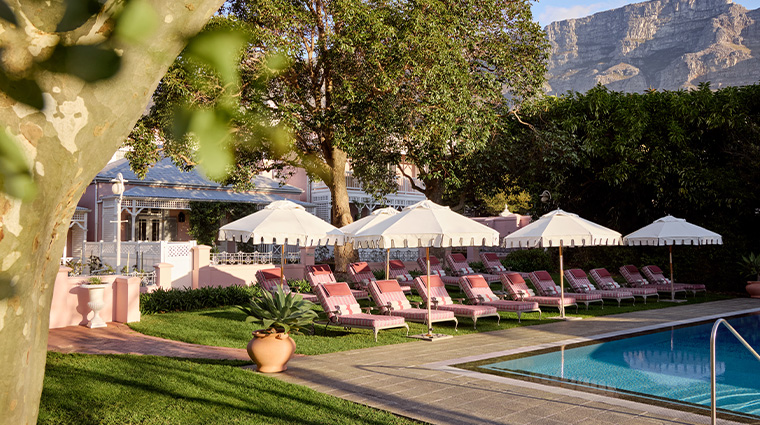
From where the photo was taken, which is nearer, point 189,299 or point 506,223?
point 189,299

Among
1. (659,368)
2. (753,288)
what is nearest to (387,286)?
(659,368)

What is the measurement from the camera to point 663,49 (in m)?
175

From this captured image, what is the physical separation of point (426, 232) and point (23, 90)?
448 inches

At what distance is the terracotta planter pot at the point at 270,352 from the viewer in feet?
30.0

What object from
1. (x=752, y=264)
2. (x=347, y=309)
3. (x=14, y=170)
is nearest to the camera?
(x=14, y=170)

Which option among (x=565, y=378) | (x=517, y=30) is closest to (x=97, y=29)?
(x=565, y=378)

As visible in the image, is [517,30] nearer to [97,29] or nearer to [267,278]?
[267,278]

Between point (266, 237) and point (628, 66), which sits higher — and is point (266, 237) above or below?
below

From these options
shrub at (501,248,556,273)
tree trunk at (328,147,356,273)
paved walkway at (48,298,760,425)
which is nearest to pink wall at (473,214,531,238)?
shrub at (501,248,556,273)

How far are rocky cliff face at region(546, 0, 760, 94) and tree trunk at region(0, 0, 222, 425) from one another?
156551 millimetres

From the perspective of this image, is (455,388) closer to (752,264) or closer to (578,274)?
(578,274)

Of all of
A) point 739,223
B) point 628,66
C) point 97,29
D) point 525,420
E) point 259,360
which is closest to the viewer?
point 97,29

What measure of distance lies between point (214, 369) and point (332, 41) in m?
12.6

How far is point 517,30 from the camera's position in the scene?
80.5 feet
